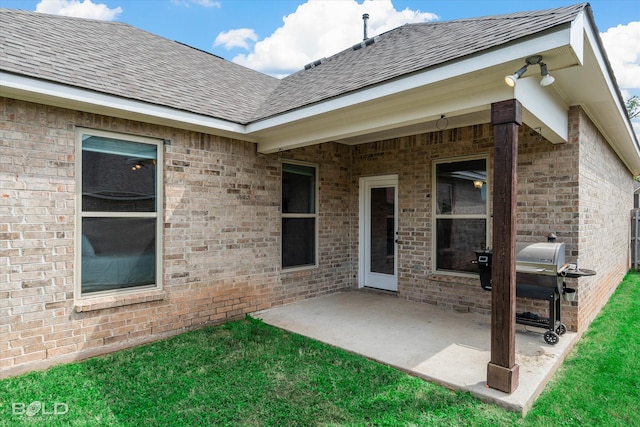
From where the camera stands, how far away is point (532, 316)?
4516mm

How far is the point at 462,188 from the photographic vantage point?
5824 mm

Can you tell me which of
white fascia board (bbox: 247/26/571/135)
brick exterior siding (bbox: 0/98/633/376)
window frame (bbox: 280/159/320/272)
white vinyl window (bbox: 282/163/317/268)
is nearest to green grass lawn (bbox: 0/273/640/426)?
brick exterior siding (bbox: 0/98/633/376)

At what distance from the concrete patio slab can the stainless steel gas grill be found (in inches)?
7.1

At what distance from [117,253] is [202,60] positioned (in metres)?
4.15

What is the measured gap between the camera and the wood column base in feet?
9.95

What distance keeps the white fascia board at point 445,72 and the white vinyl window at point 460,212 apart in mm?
2683

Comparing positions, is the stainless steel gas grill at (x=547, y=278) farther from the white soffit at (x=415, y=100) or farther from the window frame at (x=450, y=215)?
the white soffit at (x=415, y=100)

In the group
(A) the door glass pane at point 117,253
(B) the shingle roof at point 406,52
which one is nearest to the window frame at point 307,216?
(B) the shingle roof at point 406,52

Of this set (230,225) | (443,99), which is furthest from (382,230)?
(443,99)

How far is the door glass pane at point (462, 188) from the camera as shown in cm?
562

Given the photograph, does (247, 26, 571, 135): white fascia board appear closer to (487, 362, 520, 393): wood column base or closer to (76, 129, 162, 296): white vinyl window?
(76, 129, 162, 296): white vinyl window

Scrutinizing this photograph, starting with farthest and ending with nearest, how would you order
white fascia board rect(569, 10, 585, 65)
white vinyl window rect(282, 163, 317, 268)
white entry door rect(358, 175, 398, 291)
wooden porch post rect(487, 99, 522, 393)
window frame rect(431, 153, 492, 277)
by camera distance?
1. white entry door rect(358, 175, 398, 291)
2. white vinyl window rect(282, 163, 317, 268)
3. window frame rect(431, 153, 492, 277)
4. wooden porch post rect(487, 99, 522, 393)
5. white fascia board rect(569, 10, 585, 65)

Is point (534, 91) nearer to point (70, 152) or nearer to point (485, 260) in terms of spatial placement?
point (485, 260)

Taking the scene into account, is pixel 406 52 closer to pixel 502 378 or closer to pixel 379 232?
pixel 379 232
